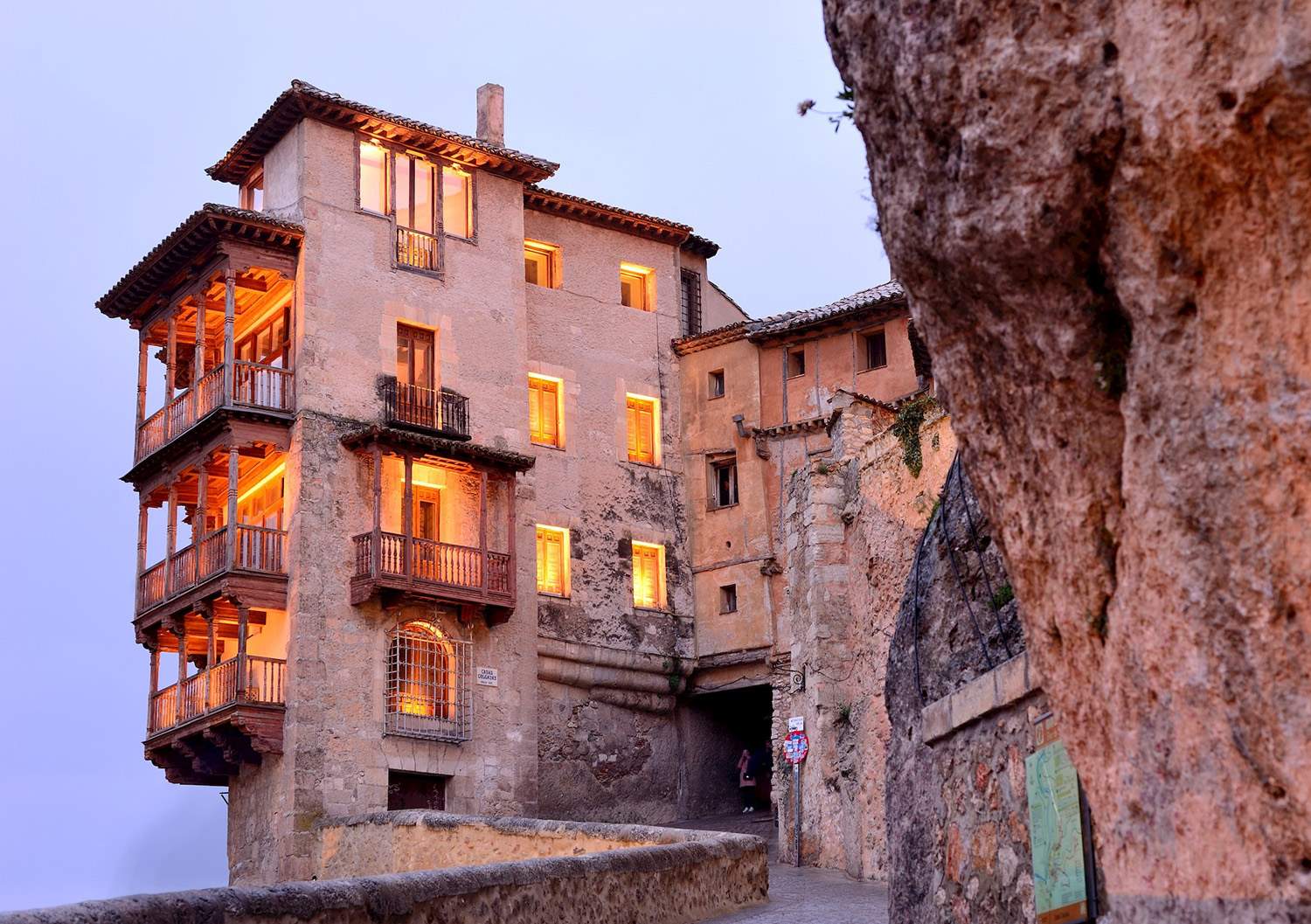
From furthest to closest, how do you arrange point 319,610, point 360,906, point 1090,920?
point 319,610 < point 360,906 < point 1090,920

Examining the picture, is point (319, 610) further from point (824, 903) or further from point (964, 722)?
point (964, 722)

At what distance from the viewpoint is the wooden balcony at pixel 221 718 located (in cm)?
2911

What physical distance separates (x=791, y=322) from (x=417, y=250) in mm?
7713

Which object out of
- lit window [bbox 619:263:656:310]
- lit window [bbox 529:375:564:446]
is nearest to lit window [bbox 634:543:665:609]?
lit window [bbox 529:375:564:446]

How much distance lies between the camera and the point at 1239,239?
4082 mm

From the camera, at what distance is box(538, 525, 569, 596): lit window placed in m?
34.2

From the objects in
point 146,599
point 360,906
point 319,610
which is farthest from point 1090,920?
point 146,599

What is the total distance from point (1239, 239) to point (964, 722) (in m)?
3.90

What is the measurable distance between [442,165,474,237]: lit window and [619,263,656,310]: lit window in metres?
4.35

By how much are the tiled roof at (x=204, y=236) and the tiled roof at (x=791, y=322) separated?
919 centimetres

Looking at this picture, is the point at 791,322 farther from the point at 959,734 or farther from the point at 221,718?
the point at 959,734

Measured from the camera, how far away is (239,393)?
30.9 m

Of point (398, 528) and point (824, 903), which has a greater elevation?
point (398, 528)

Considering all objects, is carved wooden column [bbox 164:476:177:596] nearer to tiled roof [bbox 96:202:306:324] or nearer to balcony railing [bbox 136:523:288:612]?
balcony railing [bbox 136:523:288:612]
